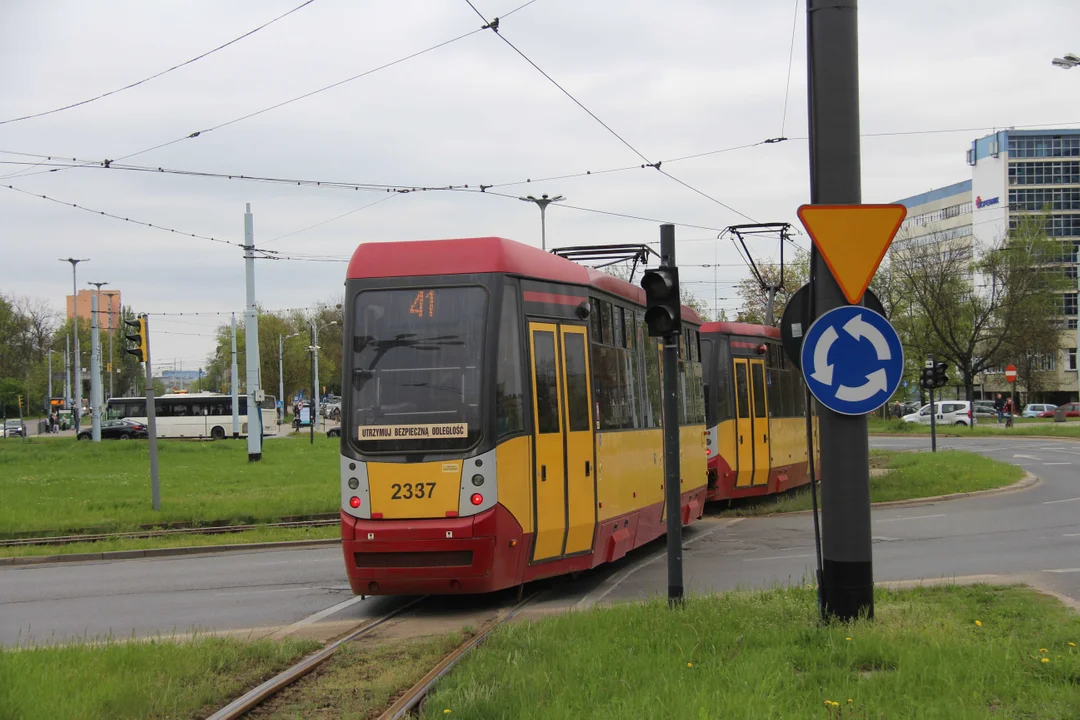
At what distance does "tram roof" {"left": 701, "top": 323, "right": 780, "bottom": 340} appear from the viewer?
2053cm

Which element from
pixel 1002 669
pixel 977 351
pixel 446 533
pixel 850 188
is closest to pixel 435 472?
pixel 446 533

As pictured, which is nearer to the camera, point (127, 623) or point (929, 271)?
point (127, 623)

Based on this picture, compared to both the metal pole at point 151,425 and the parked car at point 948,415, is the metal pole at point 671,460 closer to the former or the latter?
the metal pole at point 151,425

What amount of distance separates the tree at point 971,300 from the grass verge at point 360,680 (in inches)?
2091

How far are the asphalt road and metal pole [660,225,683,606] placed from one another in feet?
6.30

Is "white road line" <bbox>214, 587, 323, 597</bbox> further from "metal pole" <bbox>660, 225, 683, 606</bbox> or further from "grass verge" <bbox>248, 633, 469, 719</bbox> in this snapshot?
"metal pole" <bbox>660, 225, 683, 606</bbox>

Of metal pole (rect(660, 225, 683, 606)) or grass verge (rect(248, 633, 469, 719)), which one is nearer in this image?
grass verge (rect(248, 633, 469, 719))

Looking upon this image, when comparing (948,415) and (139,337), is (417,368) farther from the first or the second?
(948,415)

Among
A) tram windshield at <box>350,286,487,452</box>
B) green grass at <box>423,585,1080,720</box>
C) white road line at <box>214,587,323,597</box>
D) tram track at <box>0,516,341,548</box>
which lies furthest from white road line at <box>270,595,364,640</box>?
tram track at <box>0,516,341,548</box>

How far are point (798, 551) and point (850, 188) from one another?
7.96m

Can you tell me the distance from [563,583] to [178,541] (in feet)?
27.9

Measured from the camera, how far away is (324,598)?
11797 mm

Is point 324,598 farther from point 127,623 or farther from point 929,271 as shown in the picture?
point 929,271

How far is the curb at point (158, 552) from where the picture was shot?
667 inches
